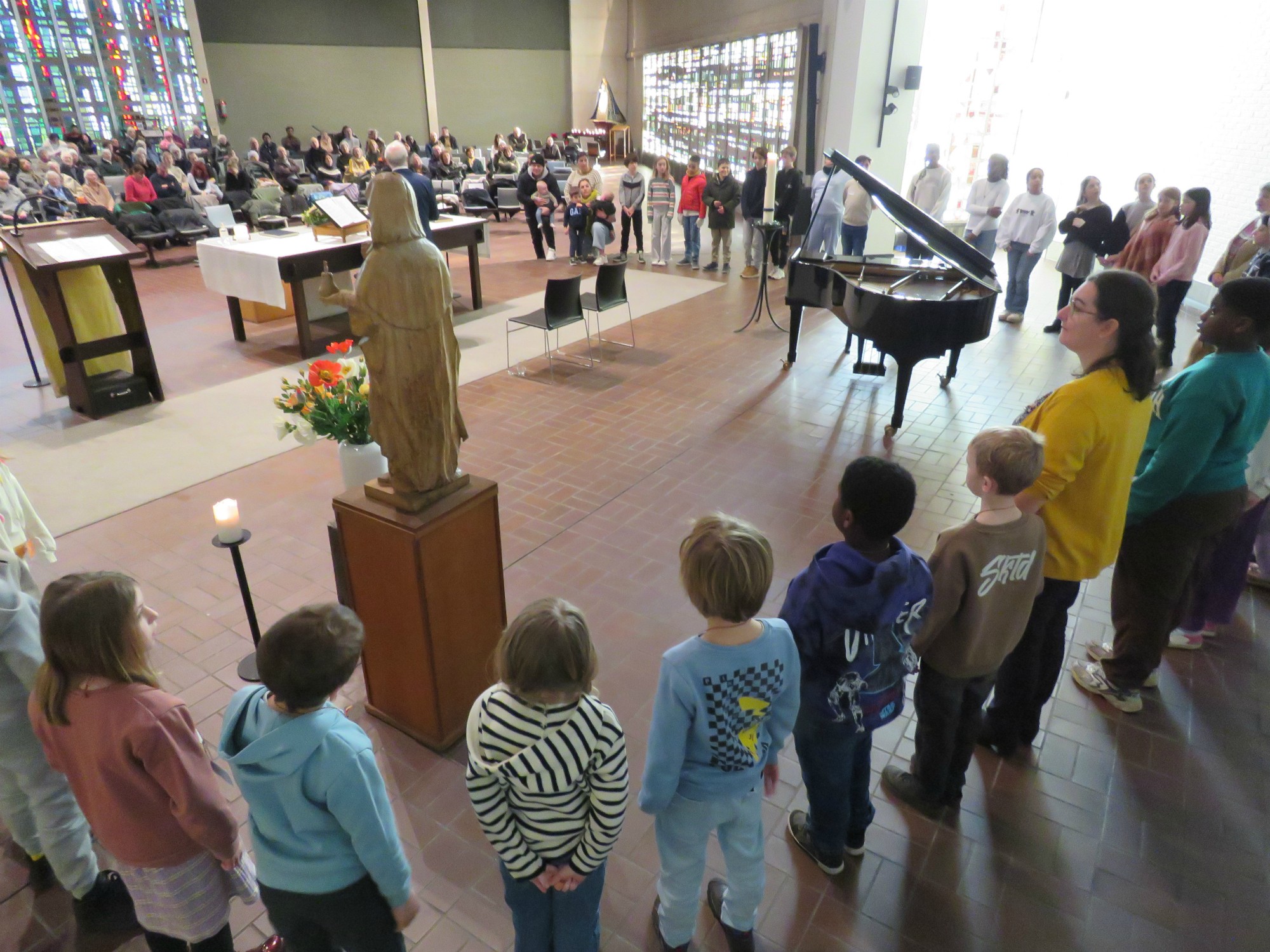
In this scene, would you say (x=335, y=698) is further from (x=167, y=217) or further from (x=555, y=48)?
(x=555, y=48)

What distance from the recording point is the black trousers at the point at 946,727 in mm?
2604

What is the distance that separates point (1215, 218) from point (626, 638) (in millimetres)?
9537

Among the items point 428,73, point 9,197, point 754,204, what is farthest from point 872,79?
point 428,73

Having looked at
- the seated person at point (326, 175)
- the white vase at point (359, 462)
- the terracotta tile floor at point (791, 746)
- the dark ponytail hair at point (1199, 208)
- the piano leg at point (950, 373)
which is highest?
the dark ponytail hair at point (1199, 208)

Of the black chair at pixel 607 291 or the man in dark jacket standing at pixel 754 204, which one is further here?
the man in dark jacket standing at pixel 754 204

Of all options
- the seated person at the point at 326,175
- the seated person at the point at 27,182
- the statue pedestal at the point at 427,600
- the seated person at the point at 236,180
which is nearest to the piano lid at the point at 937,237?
the statue pedestal at the point at 427,600

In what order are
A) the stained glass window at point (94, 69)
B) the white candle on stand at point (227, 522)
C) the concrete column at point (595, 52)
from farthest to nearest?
the concrete column at point (595, 52)
the stained glass window at point (94, 69)
the white candle on stand at point (227, 522)

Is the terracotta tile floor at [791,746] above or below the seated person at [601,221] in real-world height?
below

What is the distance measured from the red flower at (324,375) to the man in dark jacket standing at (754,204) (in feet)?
27.0

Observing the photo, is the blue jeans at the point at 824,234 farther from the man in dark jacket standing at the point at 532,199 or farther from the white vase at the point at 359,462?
the white vase at the point at 359,462

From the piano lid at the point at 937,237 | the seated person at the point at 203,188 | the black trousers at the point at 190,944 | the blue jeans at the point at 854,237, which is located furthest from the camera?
the seated person at the point at 203,188

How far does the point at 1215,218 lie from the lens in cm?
932

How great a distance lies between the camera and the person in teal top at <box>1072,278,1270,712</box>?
2.80 m

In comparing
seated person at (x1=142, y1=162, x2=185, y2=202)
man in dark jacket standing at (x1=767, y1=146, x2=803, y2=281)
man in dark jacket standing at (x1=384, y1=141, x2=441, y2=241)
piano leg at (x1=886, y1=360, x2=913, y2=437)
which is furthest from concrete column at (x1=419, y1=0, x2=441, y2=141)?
piano leg at (x1=886, y1=360, x2=913, y2=437)
